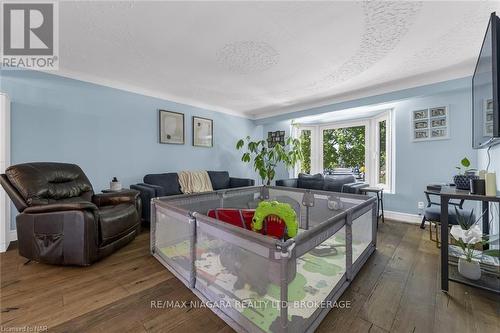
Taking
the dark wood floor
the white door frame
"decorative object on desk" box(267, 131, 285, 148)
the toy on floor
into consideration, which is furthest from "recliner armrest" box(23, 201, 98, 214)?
"decorative object on desk" box(267, 131, 285, 148)

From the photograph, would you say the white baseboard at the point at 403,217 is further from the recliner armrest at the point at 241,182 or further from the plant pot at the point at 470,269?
the recliner armrest at the point at 241,182

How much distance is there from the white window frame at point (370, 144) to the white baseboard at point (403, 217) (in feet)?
1.40

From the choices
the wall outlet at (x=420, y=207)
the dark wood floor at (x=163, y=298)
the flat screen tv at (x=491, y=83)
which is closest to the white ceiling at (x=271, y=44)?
the flat screen tv at (x=491, y=83)

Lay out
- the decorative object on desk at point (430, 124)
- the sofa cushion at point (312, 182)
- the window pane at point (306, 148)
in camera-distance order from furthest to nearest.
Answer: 1. the window pane at point (306, 148)
2. the sofa cushion at point (312, 182)
3. the decorative object on desk at point (430, 124)

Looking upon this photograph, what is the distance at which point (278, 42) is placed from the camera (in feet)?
7.15

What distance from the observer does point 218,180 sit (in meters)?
4.44

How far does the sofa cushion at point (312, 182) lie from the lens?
425 centimetres

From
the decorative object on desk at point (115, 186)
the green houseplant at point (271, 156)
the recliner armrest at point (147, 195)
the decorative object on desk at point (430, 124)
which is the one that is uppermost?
the decorative object on desk at point (430, 124)

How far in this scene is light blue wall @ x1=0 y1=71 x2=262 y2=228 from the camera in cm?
261

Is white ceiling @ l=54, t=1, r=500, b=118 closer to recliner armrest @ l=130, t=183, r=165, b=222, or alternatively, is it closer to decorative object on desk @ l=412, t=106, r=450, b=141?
decorative object on desk @ l=412, t=106, r=450, b=141

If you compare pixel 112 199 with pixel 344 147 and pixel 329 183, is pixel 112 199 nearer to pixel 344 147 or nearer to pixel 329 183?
pixel 329 183
